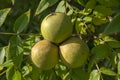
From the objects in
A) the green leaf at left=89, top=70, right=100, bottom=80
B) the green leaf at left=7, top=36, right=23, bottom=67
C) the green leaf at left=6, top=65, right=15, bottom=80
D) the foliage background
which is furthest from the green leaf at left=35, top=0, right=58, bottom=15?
the green leaf at left=89, top=70, right=100, bottom=80

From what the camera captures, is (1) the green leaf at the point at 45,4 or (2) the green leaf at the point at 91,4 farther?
(2) the green leaf at the point at 91,4

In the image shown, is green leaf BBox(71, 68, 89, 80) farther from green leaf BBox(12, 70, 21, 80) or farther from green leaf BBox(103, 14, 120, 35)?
green leaf BBox(103, 14, 120, 35)

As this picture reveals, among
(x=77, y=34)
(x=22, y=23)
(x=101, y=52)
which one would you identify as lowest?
(x=101, y=52)

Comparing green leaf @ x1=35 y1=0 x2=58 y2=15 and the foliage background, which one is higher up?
green leaf @ x1=35 y1=0 x2=58 y2=15

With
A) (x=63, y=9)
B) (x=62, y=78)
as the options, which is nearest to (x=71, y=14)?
(x=63, y=9)

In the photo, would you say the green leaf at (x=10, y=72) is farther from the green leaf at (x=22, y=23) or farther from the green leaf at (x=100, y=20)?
the green leaf at (x=100, y=20)

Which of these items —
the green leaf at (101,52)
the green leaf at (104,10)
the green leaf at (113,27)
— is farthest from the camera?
the green leaf at (104,10)

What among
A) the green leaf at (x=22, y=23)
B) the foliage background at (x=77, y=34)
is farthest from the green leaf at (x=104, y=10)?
the green leaf at (x=22, y=23)

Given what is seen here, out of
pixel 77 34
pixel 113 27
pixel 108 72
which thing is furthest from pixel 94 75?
pixel 113 27

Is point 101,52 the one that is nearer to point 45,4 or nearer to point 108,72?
point 108,72

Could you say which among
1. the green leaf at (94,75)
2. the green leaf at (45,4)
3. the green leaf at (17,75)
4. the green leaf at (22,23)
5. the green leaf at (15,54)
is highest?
the green leaf at (45,4)

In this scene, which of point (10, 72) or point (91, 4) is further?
point (91, 4)

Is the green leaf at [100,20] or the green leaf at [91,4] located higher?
the green leaf at [91,4]

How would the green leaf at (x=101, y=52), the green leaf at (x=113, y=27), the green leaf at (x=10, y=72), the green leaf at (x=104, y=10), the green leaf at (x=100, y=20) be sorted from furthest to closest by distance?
the green leaf at (x=100, y=20) → the green leaf at (x=104, y=10) → the green leaf at (x=10, y=72) → the green leaf at (x=101, y=52) → the green leaf at (x=113, y=27)
